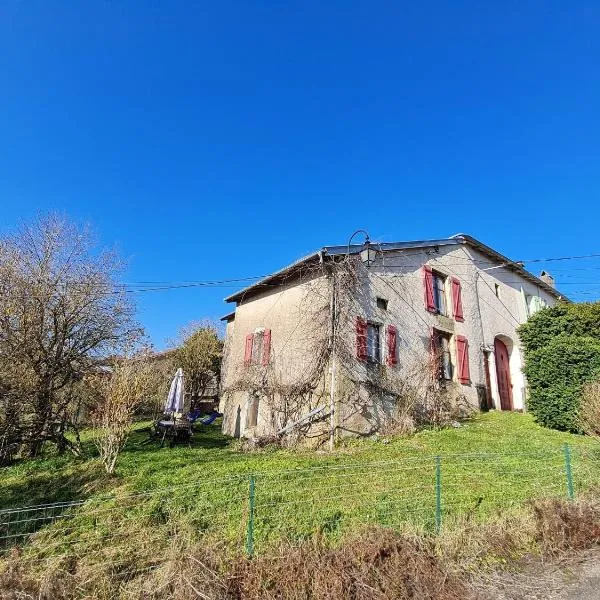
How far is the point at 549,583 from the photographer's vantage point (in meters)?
4.53

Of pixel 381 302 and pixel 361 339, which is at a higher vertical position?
pixel 381 302

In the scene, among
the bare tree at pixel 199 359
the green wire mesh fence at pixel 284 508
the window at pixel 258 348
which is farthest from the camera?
the bare tree at pixel 199 359

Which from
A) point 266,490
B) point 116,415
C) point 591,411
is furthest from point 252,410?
point 591,411

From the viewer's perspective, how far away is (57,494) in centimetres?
704

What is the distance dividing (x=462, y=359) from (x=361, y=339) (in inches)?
210

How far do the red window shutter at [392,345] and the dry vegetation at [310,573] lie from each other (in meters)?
7.44

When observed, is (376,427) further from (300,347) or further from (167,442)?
(167,442)

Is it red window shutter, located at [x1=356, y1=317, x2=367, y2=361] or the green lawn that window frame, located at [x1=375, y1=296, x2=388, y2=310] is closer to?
red window shutter, located at [x1=356, y1=317, x2=367, y2=361]

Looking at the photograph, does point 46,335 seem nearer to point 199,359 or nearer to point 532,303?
point 199,359

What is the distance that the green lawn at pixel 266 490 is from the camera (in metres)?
5.26

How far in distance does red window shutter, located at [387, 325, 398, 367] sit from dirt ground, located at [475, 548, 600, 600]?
301 inches

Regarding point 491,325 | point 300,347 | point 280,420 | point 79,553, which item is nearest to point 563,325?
point 491,325

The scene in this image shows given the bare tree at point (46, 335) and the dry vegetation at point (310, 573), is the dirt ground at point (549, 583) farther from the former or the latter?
the bare tree at point (46, 335)

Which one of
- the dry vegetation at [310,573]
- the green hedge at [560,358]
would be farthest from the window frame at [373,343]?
the dry vegetation at [310,573]
